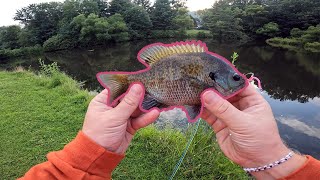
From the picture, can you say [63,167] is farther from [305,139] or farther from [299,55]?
[299,55]

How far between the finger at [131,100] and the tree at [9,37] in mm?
38570

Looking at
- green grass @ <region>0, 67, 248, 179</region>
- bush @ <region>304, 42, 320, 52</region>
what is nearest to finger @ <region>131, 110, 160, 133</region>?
green grass @ <region>0, 67, 248, 179</region>

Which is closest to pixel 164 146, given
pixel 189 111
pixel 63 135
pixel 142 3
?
pixel 63 135

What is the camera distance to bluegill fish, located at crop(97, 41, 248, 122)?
6.05ft

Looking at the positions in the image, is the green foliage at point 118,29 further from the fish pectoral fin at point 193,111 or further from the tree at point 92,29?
the fish pectoral fin at point 193,111

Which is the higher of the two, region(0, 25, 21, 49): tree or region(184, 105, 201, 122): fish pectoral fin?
region(184, 105, 201, 122): fish pectoral fin

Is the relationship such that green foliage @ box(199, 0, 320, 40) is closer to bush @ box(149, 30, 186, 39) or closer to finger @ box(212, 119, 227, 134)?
bush @ box(149, 30, 186, 39)

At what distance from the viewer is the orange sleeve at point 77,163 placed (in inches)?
71.0

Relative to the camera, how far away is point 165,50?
1926mm

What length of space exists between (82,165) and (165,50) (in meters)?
0.91

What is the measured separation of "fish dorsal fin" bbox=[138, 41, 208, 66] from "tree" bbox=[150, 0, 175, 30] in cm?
3673

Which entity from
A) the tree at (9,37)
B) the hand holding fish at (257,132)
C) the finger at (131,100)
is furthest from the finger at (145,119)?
the tree at (9,37)

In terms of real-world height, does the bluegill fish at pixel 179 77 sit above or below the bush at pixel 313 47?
above

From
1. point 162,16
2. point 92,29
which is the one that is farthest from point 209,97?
point 162,16
